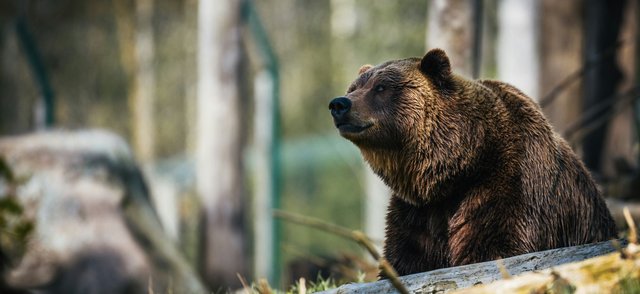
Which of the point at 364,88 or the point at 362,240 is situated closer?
the point at 362,240

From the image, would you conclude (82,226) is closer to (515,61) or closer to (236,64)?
(236,64)

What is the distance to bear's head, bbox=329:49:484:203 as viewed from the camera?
4410mm

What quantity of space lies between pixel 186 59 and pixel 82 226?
2302 cm

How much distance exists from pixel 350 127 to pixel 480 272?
112cm

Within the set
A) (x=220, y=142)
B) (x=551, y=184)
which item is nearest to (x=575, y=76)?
(x=551, y=184)

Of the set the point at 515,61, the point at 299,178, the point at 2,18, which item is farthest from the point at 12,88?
the point at 515,61

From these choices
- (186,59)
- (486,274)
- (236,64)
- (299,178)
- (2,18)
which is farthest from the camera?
(186,59)

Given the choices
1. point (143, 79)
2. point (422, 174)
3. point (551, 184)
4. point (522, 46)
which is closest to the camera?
point (551, 184)

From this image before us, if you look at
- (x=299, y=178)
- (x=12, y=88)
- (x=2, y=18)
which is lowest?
(x=299, y=178)

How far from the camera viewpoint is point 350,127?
443 centimetres

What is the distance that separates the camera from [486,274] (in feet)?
11.9

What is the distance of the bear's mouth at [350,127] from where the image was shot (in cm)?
441

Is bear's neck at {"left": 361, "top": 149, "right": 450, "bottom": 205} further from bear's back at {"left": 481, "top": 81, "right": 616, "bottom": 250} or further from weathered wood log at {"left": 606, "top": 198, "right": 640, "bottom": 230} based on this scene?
weathered wood log at {"left": 606, "top": 198, "right": 640, "bottom": 230}

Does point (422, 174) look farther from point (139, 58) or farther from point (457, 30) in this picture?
point (139, 58)
